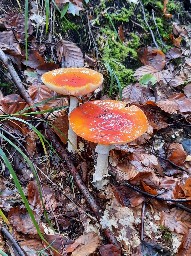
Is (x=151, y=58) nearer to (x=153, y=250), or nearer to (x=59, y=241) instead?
(x=153, y=250)

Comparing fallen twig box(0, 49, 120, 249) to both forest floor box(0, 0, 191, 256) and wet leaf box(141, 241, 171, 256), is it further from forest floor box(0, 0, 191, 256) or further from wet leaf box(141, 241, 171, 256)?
wet leaf box(141, 241, 171, 256)

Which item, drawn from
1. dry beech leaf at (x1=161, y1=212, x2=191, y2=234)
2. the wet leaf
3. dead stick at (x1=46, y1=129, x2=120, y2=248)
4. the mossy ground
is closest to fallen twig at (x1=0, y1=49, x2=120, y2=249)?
dead stick at (x1=46, y1=129, x2=120, y2=248)

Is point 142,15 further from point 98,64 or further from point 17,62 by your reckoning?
point 17,62

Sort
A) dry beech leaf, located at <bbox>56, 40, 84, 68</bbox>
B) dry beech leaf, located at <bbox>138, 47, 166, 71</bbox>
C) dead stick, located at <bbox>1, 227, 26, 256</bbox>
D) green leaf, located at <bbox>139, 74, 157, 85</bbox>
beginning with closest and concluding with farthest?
dead stick, located at <bbox>1, 227, 26, 256</bbox> < dry beech leaf, located at <bbox>56, 40, 84, 68</bbox> < green leaf, located at <bbox>139, 74, 157, 85</bbox> < dry beech leaf, located at <bbox>138, 47, 166, 71</bbox>

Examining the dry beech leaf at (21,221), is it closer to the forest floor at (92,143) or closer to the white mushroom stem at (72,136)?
the forest floor at (92,143)

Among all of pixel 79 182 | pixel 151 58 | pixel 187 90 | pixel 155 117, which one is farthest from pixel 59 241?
pixel 151 58

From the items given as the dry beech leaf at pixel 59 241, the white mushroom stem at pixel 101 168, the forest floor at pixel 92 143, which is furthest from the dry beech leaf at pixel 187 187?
the dry beech leaf at pixel 59 241
